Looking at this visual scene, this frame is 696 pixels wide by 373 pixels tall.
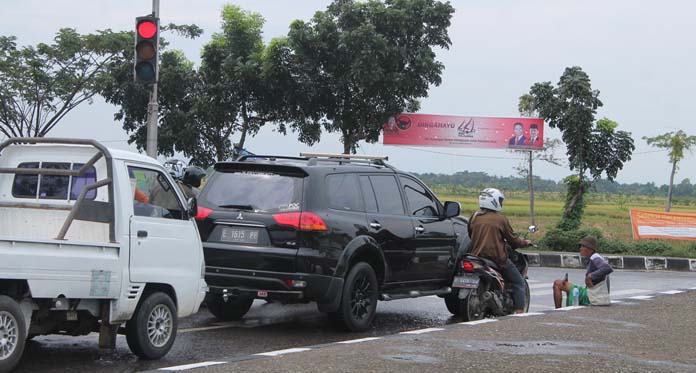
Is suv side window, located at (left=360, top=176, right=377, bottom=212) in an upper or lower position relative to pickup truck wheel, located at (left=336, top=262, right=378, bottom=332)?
upper

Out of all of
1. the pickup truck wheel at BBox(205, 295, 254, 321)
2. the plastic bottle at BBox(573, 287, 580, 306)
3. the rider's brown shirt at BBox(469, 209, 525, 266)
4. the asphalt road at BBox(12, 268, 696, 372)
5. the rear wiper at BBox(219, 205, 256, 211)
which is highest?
the rear wiper at BBox(219, 205, 256, 211)

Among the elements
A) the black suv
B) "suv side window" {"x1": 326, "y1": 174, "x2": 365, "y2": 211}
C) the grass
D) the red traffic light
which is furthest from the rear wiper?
the grass

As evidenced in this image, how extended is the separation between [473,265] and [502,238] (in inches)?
22.3

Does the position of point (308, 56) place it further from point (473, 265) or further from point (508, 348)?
point (508, 348)

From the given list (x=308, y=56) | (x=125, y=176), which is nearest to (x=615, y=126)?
(x=308, y=56)

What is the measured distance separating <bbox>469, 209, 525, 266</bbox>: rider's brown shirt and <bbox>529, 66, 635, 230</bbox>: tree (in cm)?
1685

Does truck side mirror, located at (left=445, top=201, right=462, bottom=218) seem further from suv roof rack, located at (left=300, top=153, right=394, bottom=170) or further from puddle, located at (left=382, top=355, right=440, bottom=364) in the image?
puddle, located at (left=382, top=355, right=440, bottom=364)

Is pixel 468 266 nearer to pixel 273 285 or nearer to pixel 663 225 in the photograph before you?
pixel 273 285

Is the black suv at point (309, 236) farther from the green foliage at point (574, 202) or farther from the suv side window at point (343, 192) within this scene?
the green foliage at point (574, 202)

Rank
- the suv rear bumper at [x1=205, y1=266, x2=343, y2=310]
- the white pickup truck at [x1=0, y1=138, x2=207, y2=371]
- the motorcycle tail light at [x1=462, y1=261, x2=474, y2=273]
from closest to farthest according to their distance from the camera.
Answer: the white pickup truck at [x1=0, y1=138, x2=207, y2=371], the suv rear bumper at [x1=205, y1=266, x2=343, y2=310], the motorcycle tail light at [x1=462, y1=261, x2=474, y2=273]

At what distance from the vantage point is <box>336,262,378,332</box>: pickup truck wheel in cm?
1009

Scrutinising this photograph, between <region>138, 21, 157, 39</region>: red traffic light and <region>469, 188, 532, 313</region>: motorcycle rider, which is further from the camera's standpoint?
<region>138, 21, 157, 39</region>: red traffic light

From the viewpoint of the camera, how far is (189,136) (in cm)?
3095

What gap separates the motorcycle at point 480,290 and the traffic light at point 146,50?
4.33 metres
